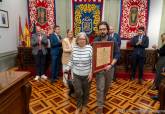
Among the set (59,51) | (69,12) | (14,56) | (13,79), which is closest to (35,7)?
(69,12)

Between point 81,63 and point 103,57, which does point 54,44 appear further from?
point 103,57

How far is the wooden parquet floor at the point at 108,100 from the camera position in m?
2.64

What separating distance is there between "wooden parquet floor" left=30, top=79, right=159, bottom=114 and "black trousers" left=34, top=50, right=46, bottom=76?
1.42ft

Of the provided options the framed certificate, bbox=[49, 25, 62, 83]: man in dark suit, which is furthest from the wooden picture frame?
the framed certificate

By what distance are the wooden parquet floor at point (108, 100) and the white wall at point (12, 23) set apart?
1.57 metres

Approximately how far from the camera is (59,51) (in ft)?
13.6

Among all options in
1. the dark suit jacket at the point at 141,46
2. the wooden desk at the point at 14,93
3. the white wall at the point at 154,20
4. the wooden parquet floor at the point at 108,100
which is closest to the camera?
the wooden desk at the point at 14,93

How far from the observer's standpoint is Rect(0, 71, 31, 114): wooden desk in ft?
3.56

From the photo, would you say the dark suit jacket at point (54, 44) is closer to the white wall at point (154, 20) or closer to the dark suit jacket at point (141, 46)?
the dark suit jacket at point (141, 46)

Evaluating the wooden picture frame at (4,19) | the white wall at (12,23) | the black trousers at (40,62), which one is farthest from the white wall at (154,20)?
the wooden picture frame at (4,19)

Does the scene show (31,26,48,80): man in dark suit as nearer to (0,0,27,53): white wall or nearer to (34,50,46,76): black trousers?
(34,50,46,76): black trousers

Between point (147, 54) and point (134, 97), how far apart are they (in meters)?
1.93

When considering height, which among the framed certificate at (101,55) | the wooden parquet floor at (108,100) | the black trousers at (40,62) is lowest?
the wooden parquet floor at (108,100)

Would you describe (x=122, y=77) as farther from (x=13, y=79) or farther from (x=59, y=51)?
(x=13, y=79)
